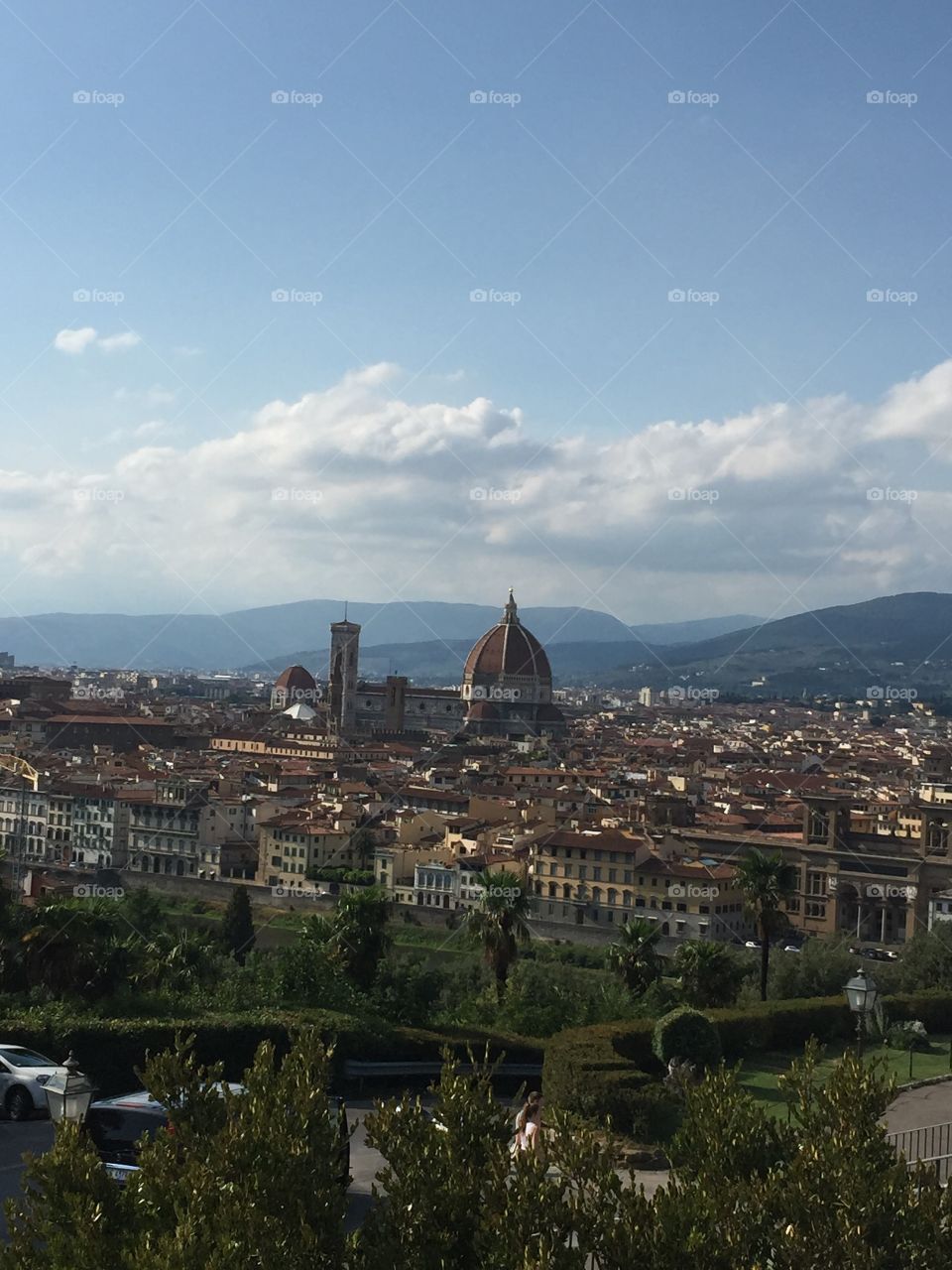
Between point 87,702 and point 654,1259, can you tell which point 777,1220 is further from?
point 87,702

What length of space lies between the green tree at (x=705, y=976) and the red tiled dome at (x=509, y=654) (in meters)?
75.4

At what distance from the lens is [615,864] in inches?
1521

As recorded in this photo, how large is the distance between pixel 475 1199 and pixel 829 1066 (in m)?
7.49

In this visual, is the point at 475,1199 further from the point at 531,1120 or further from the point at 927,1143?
the point at 927,1143

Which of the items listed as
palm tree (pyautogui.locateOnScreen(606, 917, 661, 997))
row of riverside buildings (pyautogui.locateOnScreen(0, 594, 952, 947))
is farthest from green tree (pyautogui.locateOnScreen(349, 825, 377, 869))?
palm tree (pyautogui.locateOnScreen(606, 917, 661, 997))

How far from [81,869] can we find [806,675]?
6127 inches

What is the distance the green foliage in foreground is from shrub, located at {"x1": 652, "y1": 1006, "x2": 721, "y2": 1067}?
661 centimetres

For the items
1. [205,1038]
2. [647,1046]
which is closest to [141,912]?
[647,1046]

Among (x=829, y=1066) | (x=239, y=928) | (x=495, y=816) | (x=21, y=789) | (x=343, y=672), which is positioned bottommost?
(x=239, y=928)

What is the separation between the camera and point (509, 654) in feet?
304

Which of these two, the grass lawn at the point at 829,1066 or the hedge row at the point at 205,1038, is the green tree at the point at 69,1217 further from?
the grass lawn at the point at 829,1066

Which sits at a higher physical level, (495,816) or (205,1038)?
(205,1038)

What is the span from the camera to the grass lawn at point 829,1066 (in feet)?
35.7

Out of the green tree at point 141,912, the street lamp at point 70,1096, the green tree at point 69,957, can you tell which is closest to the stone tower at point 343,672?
the green tree at point 141,912
